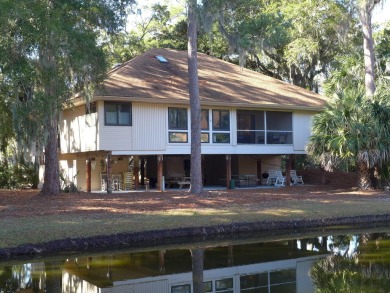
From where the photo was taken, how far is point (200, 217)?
1639cm

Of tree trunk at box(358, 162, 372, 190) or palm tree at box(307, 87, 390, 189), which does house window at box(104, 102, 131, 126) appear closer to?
palm tree at box(307, 87, 390, 189)

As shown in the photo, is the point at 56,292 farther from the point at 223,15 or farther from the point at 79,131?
the point at 79,131

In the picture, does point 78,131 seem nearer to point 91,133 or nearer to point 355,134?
point 91,133

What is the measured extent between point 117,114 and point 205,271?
13.8 meters

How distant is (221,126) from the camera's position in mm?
26453

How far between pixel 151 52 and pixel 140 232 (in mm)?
16959

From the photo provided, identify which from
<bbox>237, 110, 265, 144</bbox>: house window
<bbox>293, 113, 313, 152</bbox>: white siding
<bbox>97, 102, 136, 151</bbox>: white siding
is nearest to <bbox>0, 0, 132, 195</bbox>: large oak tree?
<bbox>97, 102, 136, 151</bbox>: white siding

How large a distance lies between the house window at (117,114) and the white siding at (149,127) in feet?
0.97

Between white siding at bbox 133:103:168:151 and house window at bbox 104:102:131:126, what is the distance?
296mm

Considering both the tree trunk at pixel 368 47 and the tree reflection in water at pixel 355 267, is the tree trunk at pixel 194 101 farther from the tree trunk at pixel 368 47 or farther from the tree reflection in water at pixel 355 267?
the tree trunk at pixel 368 47

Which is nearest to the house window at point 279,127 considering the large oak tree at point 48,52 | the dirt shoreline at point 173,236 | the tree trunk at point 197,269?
the large oak tree at point 48,52

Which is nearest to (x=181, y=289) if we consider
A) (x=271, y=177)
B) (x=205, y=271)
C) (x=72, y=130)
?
(x=205, y=271)

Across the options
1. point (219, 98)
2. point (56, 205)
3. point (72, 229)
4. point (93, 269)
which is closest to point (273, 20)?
point (219, 98)

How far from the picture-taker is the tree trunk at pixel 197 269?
9649 mm
